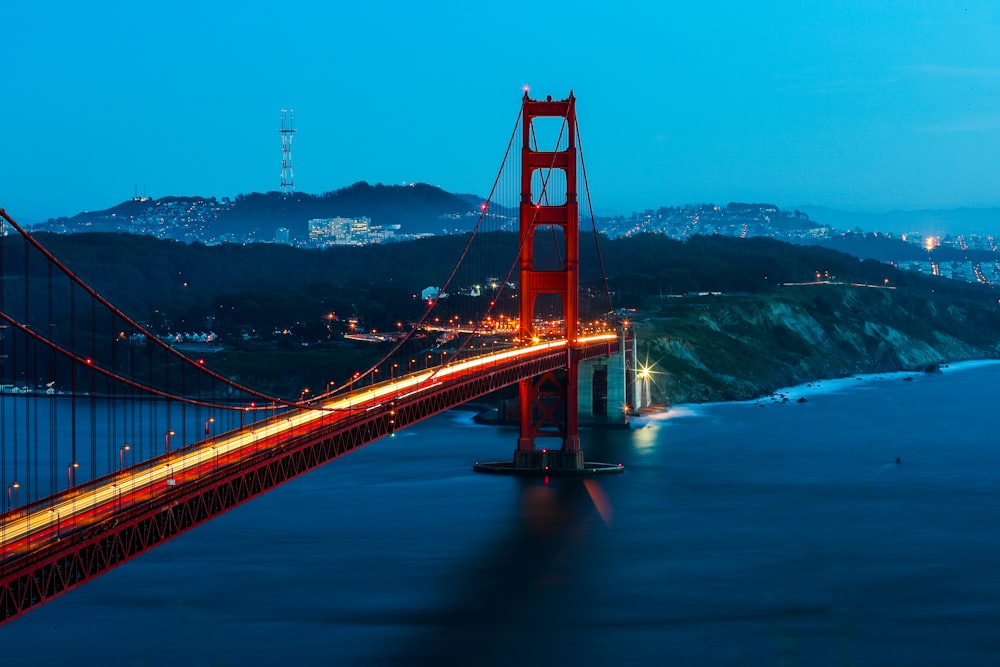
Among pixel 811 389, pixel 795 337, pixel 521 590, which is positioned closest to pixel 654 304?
pixel 795 337

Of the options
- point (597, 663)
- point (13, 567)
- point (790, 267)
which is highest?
point (790, 267)

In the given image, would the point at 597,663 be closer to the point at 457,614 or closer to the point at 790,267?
the point at 457,614

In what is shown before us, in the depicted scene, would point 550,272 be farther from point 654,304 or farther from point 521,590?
point 654,304

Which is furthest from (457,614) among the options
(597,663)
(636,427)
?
(636,427)

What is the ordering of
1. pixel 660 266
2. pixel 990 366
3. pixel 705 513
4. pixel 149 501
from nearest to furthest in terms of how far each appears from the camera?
1. pixel 149 501
2. pixel 705 513
3. pixel 990 366
4. pixel 660 266

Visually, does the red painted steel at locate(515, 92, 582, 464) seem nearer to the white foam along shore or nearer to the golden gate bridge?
the golden gate bridge

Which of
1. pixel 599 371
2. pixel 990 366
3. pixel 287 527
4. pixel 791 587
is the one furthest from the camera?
pixel 990 366

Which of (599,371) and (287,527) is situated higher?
(599,371)
